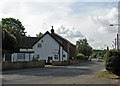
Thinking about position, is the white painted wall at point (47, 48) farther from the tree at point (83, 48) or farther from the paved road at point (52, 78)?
the tree at point (83, 48)

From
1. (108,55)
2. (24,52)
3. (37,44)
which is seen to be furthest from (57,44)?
(108,55)

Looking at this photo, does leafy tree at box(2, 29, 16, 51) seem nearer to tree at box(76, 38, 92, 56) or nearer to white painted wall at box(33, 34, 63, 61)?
white painted wall at box(33, 34, 63, 61)

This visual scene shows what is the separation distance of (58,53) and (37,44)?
6563mm

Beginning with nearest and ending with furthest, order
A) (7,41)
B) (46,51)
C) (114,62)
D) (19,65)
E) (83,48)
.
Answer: (114,62) < (7,41) < (19,65) < (46,51) < (83,48)

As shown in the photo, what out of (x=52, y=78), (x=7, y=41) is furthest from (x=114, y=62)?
(x=7, y=41)

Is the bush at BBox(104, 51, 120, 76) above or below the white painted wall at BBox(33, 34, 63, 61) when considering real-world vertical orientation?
below

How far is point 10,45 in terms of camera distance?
102 feet

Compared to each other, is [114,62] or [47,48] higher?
[47,48]

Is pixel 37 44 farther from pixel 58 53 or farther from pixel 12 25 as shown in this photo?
pixel 12 25

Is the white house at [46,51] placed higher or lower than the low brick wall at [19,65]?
higher

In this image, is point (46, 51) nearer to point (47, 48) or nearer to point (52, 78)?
point (47, 48)

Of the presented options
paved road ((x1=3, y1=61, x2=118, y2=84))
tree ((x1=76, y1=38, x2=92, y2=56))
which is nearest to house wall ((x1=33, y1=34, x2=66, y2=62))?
paved road ((x1=3, y1=61, x2=118, y2=84))

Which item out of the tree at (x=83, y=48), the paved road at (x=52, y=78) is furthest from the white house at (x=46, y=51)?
the tree at (x=83, y=48)

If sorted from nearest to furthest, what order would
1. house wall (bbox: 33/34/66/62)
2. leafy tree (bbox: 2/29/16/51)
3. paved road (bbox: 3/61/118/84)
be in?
paved road (bbox: 3/61/118/84)
leafy tree (bbox: 2/29/16/51)
house wall (bbox: 33/34/66/62)
